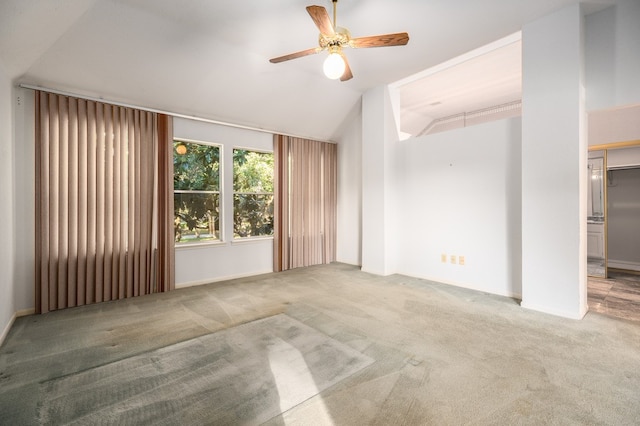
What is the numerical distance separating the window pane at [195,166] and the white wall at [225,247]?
0.46 ft

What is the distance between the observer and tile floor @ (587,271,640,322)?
10.0 feet

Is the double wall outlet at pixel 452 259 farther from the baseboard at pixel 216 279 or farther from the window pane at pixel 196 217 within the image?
the window pane at pixel 196 217

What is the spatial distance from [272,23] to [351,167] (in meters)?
3.21

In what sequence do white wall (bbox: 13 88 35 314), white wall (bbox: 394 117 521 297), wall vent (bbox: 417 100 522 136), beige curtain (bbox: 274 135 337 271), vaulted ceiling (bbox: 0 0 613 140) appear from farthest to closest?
wall vent (bbox: 417 100 522 136), beige curtain (bbox: 274 135 337 271), white wall (bbox: 394 117 521 297), white wall (bbox: 13 88 35 314), vaulted ceiling (bbox: 0 0 613 140)

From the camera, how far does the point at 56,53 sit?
2.89m

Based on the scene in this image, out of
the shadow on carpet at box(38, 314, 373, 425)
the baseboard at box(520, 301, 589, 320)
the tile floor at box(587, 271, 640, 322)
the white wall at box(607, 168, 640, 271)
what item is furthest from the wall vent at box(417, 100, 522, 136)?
the shadow on carpet at box(38, 314, 373, 425)

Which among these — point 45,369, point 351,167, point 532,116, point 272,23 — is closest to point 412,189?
point 351,167

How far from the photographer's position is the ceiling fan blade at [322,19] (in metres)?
2.07

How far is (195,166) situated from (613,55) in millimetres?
5178

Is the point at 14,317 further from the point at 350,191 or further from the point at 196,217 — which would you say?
the point at 350,191

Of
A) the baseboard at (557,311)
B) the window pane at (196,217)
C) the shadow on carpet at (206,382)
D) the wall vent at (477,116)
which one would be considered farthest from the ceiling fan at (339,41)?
the wall vent at (477,116)

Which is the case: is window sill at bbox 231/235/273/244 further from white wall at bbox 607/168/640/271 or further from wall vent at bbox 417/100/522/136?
white wall at bbox 607/168/640/271

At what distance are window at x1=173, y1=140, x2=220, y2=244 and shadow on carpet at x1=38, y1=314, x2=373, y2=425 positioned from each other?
2275mm

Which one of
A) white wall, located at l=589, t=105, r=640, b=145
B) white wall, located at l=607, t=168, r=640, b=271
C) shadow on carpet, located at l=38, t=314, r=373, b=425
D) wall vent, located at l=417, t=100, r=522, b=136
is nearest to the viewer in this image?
shadow on carpet, located at l=38, t=314, r=373, b=425
